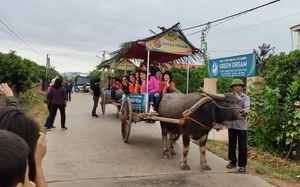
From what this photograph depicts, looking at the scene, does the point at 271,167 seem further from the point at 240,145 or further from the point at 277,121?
the point at 277,121

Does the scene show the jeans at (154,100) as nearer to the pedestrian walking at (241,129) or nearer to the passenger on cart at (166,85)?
the passenger on cart at (166,85)

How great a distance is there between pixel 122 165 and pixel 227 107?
2.21 meters

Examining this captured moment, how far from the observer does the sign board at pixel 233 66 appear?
754cm

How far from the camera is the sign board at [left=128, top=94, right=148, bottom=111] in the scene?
6664 millimetres

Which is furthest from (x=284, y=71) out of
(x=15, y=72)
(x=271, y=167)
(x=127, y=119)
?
A: (x=15, y=72)

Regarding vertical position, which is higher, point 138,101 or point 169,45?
point 169,45

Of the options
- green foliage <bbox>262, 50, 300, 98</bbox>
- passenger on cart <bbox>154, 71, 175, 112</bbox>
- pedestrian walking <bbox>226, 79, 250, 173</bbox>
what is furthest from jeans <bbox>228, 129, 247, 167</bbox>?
green foliage <bbox>262, 50, 300, 98</bbox>

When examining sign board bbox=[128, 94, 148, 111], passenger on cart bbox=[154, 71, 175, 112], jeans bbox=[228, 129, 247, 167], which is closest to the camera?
jeans bbox=[228, 129, 247, 167]

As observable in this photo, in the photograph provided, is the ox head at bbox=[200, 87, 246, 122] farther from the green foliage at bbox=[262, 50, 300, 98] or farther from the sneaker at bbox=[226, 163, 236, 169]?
the green foliage at bbox=[262, 50, 300, 98]

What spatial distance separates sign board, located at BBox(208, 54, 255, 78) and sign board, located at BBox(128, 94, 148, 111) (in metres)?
2.95

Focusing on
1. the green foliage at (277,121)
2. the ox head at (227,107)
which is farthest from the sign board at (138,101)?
the green foliage at (277,121)

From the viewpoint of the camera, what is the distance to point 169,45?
268 inches

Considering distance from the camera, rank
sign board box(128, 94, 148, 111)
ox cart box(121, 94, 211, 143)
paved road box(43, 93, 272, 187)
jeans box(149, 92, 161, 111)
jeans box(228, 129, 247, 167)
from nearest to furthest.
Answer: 1. paved road box(43, 93, 272, 187)
2. jeans box(228, 129, 247, 167)
3. ox cart box(121, 94, 211, 143)
4. jeans box(149, 92, 161, 111)
5. sign board box(128, 94, 148, 111)

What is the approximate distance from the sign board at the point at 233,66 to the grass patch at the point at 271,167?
2051mm
